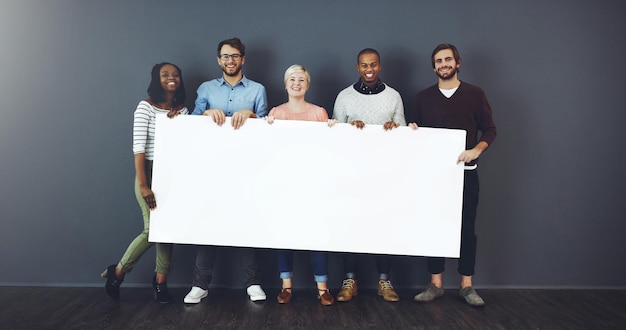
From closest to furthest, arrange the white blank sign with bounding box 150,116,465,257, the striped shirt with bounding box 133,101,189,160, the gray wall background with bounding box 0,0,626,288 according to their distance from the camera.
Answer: the white blank sign with bounding box 150,116,465,257
the striped shirt with bounding box 133,101,189,160
the gray wall background with bounding box 0,0,626,288

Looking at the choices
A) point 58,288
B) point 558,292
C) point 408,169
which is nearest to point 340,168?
point 408,169

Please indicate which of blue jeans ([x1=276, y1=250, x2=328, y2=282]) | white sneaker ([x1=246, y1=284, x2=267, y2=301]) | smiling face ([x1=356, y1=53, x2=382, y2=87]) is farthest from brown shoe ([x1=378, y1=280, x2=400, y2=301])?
smiling face ([x1=356, y1=53, x2=382, y2=87])

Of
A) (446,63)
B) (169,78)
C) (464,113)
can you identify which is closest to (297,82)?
(169,78)

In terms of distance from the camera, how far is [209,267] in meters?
2.54

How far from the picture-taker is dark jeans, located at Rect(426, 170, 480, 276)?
8.31ft

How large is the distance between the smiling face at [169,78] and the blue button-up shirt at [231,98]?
0.15m

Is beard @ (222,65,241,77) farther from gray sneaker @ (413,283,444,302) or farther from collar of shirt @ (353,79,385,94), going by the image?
gray sneaker @ (413,283,444,302)

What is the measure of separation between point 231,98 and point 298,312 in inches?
51.8

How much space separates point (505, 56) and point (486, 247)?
135cm

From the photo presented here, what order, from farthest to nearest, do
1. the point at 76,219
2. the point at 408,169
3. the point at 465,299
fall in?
the point at 76,219, the point at 465,299, the point at 408,169

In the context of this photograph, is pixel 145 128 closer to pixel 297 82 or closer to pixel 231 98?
pixel 231 98

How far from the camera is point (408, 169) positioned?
7.56 feet

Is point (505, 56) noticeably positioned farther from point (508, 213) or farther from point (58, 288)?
point (58, 288)


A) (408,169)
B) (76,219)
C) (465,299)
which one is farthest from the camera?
(76,219)
